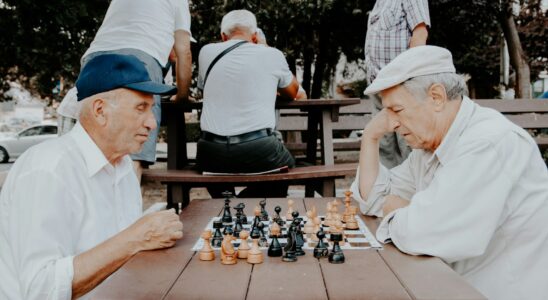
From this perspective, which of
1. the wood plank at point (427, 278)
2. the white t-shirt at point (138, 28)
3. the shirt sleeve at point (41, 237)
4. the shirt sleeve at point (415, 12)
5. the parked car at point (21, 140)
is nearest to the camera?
the wood plank at point (427, 278)

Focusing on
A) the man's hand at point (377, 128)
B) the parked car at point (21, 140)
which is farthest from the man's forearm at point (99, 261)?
the parked car at point (21, 140)

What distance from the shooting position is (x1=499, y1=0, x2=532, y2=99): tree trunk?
12703 millimetres

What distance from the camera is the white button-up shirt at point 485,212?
1979 mm

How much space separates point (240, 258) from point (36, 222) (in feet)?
2.22

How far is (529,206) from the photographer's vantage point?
2172 mm

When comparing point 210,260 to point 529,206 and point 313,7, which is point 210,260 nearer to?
point 529,206

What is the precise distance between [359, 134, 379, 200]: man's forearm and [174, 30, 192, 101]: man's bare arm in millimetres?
2288

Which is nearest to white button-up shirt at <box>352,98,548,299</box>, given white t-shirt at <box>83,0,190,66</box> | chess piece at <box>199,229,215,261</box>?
chess piece at <box>199,229,215,261</box>

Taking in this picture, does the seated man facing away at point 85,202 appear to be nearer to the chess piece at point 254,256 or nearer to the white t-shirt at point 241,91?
the chess piece at point 254,256

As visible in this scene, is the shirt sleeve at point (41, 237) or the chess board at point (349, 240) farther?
the chess board at point (349, 240)

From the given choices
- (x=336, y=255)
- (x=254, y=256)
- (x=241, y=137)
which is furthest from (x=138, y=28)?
(x=336, y=255)

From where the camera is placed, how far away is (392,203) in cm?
259

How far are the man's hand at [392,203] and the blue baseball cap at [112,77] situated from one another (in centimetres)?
110

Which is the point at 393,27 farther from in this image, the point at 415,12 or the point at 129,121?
the point at 129,121
